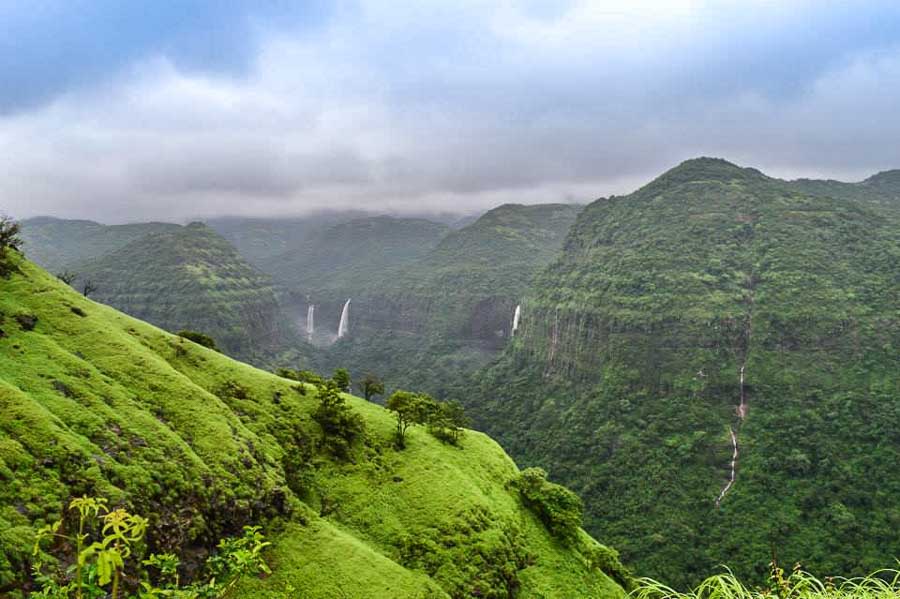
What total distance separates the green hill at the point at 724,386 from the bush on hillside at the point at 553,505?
3553 centimetres

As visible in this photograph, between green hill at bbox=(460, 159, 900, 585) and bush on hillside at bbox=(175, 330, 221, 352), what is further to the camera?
green hill at bbox=(460, 159, 900, 585)

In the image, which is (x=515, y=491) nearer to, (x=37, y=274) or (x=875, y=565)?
(x=37, y=274)

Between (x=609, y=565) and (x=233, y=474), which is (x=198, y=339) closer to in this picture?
(x=233, y=474)

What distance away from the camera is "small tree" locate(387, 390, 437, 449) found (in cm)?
5029

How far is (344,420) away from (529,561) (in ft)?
67.2

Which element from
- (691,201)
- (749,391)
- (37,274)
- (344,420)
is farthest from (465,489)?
(691,201)

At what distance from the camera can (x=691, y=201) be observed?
16338 cm

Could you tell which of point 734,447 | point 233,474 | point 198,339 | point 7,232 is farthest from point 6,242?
point 734,447

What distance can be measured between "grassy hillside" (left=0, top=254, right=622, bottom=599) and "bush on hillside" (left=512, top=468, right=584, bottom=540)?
100 centimetres

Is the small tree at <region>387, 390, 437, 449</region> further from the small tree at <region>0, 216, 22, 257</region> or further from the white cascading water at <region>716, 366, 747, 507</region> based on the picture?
the white cascading water at <region>716, 366, 747, 507</region>

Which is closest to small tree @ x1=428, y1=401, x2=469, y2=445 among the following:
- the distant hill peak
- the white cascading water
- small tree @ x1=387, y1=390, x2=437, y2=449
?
small tree @ x1=387, y1=390, x2=437, y2=449

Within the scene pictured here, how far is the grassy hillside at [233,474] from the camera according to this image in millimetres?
25062

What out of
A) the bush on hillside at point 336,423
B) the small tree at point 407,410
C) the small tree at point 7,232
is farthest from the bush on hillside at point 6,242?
the small tree at point 407,410

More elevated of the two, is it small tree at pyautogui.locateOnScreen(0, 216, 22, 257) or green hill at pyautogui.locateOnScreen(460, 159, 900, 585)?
small tree at pyautogui.locateOnScreen(0, 216, 22, 257)
